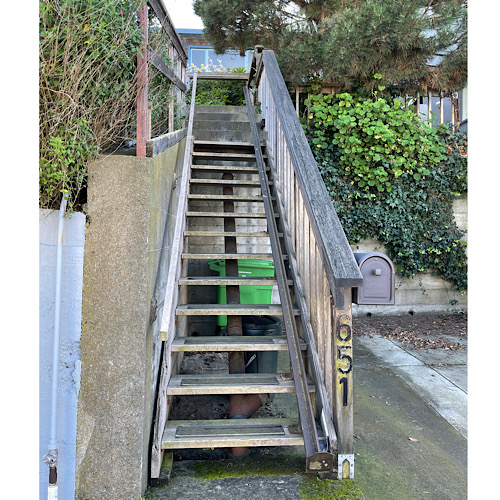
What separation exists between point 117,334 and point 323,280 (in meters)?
1.19

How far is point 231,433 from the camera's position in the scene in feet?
7.61

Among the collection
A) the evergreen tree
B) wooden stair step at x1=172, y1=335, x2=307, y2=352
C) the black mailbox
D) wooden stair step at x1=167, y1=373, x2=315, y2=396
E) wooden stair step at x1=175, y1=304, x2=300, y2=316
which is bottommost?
wooden stair step at x1=167, y1=373, x2=315, y2=396

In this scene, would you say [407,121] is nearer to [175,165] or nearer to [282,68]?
[282,68]

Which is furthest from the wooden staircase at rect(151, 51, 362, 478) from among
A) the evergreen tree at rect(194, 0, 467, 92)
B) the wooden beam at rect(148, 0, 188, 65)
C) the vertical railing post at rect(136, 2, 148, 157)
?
the evergreen tree at rect(194, 0, 467, 92)

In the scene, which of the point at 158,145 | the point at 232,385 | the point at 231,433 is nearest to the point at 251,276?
the point at 232,385

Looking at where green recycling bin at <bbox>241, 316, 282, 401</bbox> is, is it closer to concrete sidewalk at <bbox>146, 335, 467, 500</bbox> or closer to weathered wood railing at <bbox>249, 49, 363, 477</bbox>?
weathered wood railing at <bbox>249, 49, 363, 477</bbox>

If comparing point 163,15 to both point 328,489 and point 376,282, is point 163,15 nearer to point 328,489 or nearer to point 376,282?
point 376,282

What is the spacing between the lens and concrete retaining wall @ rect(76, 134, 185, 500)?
2.07 meters

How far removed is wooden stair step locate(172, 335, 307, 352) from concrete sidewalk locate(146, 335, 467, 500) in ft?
2.15

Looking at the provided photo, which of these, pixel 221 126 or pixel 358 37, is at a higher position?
pixel 358 37

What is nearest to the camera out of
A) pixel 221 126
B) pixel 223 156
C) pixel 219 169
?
pixel 219 169

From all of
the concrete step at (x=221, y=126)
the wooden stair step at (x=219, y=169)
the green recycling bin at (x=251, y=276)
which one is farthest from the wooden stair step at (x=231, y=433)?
the concrete step at (x=221, y=126)

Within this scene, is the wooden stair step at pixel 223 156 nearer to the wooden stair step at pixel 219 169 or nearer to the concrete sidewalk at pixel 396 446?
the wooden stair step at pixel 219 169

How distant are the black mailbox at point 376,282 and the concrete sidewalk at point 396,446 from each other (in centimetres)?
99
